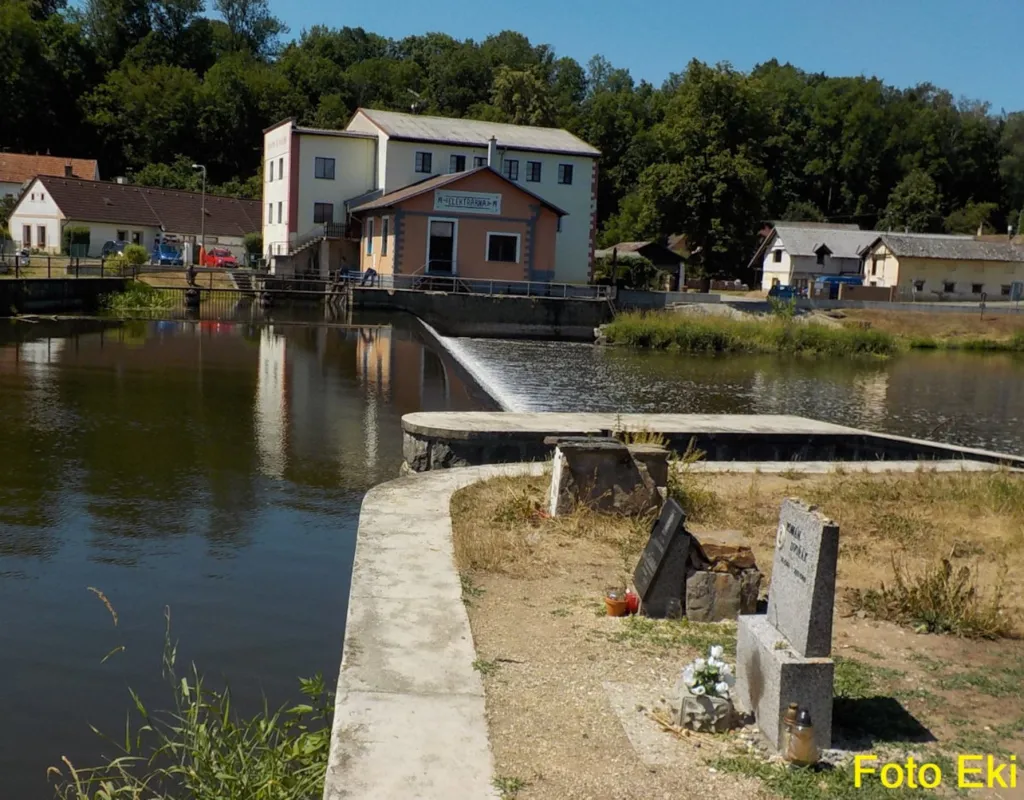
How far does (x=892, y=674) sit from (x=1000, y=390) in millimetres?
28958

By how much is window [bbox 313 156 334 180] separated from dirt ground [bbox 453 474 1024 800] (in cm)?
4649

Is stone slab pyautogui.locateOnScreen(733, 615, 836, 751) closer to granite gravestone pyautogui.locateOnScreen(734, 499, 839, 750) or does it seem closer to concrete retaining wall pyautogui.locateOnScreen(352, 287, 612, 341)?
granite gravestone pyautogui.locateOnScreen(734, 499, 839, 750)

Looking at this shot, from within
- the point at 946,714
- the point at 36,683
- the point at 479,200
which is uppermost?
the point at 479,200

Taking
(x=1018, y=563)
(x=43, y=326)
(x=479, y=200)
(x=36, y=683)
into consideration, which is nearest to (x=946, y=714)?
(x=1018, y=563)

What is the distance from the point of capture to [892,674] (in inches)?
237

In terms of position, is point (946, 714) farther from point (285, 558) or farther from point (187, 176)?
point (187, 176)

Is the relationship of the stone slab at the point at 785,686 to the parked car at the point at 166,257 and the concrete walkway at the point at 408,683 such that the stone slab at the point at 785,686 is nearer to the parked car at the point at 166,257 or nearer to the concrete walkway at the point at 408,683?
the concrete walkway at the point at 408,683

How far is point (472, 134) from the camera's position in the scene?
56219mm

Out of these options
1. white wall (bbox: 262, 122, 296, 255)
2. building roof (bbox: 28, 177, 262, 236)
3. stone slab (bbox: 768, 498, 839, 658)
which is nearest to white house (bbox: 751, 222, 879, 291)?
white wall (bbox: 262, 122, 296, 255)

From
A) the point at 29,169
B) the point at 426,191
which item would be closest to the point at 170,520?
the point at 426,191

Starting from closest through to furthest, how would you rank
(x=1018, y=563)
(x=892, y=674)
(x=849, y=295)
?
(x=892, y=674) < (x=1018, y=563) < (x=849, y=295)

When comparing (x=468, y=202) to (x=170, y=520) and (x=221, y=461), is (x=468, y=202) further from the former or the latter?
(x=170, y=520)

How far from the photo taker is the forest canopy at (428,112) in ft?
317

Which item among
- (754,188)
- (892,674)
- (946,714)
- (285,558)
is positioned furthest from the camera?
(754,188)
